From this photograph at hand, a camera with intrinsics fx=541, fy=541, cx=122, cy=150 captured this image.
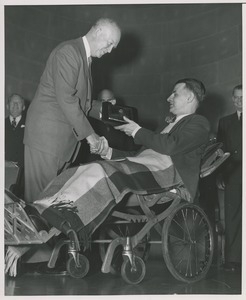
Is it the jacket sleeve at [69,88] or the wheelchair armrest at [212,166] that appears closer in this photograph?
the jacket sleeve at [69,88]

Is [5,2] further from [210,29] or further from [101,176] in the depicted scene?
[210,29]

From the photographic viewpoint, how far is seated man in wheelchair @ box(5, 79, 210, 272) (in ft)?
9.19

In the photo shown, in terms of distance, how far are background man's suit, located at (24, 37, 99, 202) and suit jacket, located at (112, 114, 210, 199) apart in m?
0.37

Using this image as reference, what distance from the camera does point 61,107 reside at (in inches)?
127

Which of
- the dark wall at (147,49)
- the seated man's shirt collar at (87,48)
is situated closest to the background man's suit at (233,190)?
the dark wall at (147,49)

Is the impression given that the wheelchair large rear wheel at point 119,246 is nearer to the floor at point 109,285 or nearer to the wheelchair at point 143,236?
the wheelchair at point 143,236

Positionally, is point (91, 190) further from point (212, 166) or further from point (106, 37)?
point (106, 37)

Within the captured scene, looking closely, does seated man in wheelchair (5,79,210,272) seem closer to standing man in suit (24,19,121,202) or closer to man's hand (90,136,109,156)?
man's hand (90,136,109,156)

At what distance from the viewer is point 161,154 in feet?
10.8

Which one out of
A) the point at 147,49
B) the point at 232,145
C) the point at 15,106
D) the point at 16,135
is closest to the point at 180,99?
the point at 232,145

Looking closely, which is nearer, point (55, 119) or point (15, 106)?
point (55, 119)

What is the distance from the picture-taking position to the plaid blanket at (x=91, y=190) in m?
2.78

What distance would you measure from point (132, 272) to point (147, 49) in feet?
10.6

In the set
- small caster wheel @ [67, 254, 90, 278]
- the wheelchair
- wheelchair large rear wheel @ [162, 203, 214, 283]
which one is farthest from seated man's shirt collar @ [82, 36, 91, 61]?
small caster wheel @ [67, 254, 90, 278]
